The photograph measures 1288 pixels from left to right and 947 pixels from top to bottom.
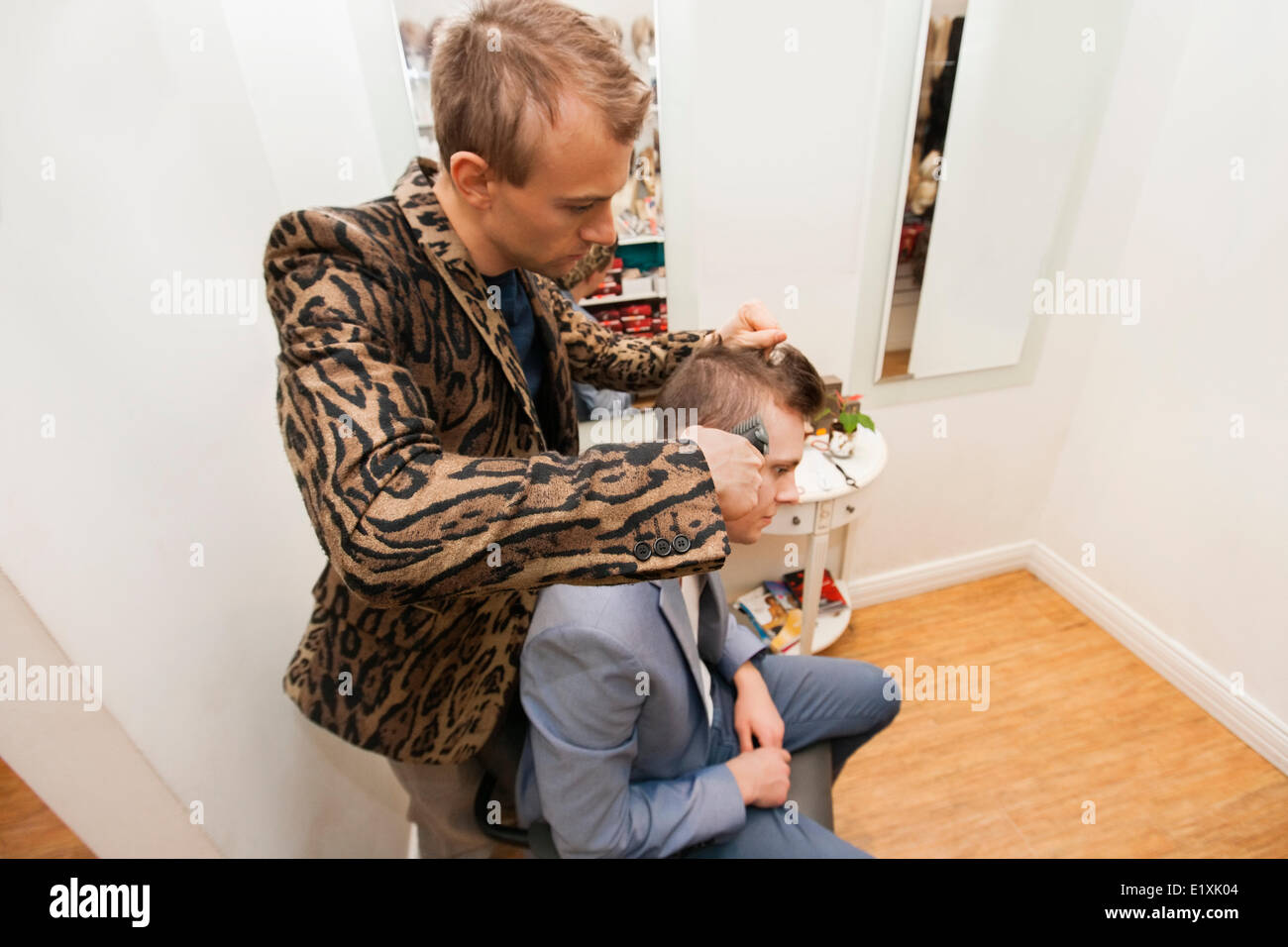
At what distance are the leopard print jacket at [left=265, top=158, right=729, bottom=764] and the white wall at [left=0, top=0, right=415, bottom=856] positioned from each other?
0.16m

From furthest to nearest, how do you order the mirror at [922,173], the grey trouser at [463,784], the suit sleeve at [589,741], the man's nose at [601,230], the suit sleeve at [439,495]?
1. the mirror at [922,173]
2. the grey trouser at [463,784]
3. the suit sleeve at [589,741]
4. the man's nose at [601,230]
5. the suit sleeve at [439,495]

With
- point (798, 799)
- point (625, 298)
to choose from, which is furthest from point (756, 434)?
point (625, 298)

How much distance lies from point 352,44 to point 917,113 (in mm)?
1317

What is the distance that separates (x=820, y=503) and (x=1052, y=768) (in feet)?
3.25

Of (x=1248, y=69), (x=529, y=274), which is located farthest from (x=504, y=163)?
(x=1248, y=69)

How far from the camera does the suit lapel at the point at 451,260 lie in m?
0.64

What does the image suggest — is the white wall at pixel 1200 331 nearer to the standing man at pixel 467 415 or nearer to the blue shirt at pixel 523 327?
the standing man at pixel 467 415

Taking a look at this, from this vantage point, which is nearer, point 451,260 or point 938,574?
point 451,260

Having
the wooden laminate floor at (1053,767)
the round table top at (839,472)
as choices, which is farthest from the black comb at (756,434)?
the wooden laminate floor at (1053,767)

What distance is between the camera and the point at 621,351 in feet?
3.28

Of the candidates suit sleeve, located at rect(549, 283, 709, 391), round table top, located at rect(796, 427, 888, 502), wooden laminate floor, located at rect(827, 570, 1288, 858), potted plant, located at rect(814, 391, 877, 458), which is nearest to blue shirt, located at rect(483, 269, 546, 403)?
suit sleeve, located at rect(549, 283, 709, 391)

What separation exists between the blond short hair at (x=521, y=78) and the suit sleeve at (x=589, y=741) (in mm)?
561

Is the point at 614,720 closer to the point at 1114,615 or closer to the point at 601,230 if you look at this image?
the point at 601,230
